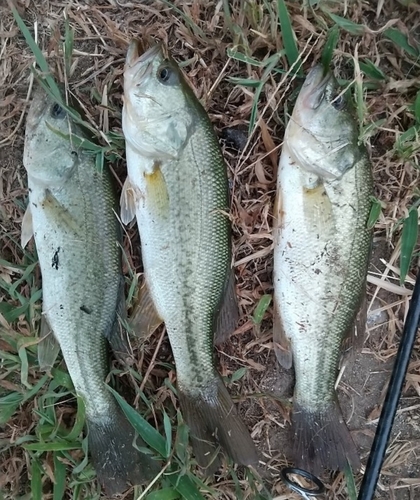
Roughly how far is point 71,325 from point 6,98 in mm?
1217

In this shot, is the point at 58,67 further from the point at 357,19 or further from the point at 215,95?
the point at 357,19

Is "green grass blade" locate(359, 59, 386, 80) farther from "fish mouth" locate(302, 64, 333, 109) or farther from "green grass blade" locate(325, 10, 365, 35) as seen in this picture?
"fish mouth" locate(302, 64, 333, 109)

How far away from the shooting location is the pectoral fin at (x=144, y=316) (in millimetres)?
2607

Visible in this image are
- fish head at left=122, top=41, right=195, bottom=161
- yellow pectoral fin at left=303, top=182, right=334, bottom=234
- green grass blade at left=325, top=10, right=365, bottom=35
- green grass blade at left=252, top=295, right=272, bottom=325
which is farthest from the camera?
green grass blade at left=252, top=295, right=272, bottom=325

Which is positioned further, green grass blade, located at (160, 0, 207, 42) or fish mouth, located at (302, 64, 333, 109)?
green grass blade, located at (160, 0, 207, 42)

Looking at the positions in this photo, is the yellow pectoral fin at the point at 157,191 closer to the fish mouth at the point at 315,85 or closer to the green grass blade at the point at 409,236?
the fish mouth at the point at 315,85

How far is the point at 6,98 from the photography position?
8.98 feet

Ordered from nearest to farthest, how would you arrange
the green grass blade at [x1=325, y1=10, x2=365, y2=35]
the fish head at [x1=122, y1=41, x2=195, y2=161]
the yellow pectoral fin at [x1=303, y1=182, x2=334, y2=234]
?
the fish head at [x1=122, y1=41, x2=195, y2=161], the yellow pectoral fin at [x1=303, y1=182, x2=334, y2=234], the green grass blade at [x1=325, y1=10, x2=365, y2=35]

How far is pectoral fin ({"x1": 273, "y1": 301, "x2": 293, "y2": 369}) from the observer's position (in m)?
2.67

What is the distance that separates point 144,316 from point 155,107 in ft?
3.28

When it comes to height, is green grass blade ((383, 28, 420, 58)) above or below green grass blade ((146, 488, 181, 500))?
above

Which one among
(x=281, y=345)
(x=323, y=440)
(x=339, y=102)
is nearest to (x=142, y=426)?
(x=281, y=345)

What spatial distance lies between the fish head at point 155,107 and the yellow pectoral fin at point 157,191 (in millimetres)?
71

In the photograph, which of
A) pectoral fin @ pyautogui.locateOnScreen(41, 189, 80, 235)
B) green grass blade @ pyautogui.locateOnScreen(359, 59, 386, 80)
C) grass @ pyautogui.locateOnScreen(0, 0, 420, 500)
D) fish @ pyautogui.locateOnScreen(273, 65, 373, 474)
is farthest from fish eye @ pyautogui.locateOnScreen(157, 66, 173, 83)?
green grass blade @ pyautogui.locateOnScreen(359, 59, 386, 80)
